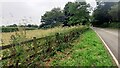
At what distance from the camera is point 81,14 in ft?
A: 243

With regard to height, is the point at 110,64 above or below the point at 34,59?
below

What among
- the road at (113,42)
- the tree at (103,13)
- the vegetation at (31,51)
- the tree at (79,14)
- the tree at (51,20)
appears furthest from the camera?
the tree at (103,13)

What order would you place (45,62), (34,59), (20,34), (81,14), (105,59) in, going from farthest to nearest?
(81,14) < (105,59) < (45,62) < (34,59) < (20,34)

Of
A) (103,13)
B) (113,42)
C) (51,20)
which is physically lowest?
(103,13)

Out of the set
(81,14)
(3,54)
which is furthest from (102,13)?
(3,54)

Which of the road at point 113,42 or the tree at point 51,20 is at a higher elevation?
the tree at point 51,20

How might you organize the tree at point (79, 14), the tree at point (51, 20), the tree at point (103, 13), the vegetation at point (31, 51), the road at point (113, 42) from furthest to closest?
the tree at point (103, 13), the tree at point (79, 14), the tree at point (51, 20), the road at point (113, 42), the vegetation at point (31, 51)

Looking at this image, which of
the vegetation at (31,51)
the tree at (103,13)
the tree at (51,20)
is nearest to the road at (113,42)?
the vegetation at (31,51)

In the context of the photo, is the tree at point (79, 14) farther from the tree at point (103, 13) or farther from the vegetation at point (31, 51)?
the vegetation at point (31, 51)

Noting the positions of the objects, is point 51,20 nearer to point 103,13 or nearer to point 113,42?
point 113,42

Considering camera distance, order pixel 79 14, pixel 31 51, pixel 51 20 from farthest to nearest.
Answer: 1. pixel 79 14
2. pixel 51 20
3. pixel 31 51

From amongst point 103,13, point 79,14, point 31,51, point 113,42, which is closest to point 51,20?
point 113,42

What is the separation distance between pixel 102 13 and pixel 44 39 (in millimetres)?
90585

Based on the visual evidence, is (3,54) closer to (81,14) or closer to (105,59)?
(105,59)
